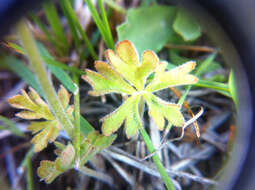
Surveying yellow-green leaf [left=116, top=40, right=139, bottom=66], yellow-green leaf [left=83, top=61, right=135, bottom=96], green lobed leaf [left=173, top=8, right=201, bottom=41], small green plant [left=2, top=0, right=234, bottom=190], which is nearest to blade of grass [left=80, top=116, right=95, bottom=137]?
small green plant [left=2, top=0, right=234, bottom=190]

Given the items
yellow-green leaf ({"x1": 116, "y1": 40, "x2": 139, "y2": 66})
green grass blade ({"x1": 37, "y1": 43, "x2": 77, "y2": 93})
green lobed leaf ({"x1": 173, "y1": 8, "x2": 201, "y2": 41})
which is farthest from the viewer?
green lobed leaf ({"x1": 173, "y1": 8, "x2": 201, "y2": 41})

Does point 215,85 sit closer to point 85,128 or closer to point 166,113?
point 166,113

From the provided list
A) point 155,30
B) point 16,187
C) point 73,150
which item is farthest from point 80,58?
point 16,187

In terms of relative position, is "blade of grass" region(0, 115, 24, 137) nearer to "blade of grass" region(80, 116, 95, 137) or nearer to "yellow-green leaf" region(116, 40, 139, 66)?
"blade of grass" region(80, 116, 95, 137)

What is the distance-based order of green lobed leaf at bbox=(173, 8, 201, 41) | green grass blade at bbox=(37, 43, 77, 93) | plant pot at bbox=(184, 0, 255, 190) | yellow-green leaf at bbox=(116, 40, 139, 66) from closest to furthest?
1. plant pot at bbox=(184, 0, 255, 190)
2. yellow-green leaf at bbox=(116, 40, 139, 66)
3. green grass blade at bbox=(37, 43, 77, 93)
4. green lobed leaf at bbox=(173, 8, 201, 41)

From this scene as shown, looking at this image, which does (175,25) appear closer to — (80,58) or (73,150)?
(80,58)

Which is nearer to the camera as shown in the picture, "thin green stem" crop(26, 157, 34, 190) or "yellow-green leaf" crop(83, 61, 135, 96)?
"yellow-green leaf" crop(83, 61, 135, 96)

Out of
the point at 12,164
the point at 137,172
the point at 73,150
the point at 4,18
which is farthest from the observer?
the point at 12,164

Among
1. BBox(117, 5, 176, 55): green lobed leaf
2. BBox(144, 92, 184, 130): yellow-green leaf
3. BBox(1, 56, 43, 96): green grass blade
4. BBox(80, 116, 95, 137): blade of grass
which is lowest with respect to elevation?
BBox(144, 92, 184, 130): yellow-green leaf
